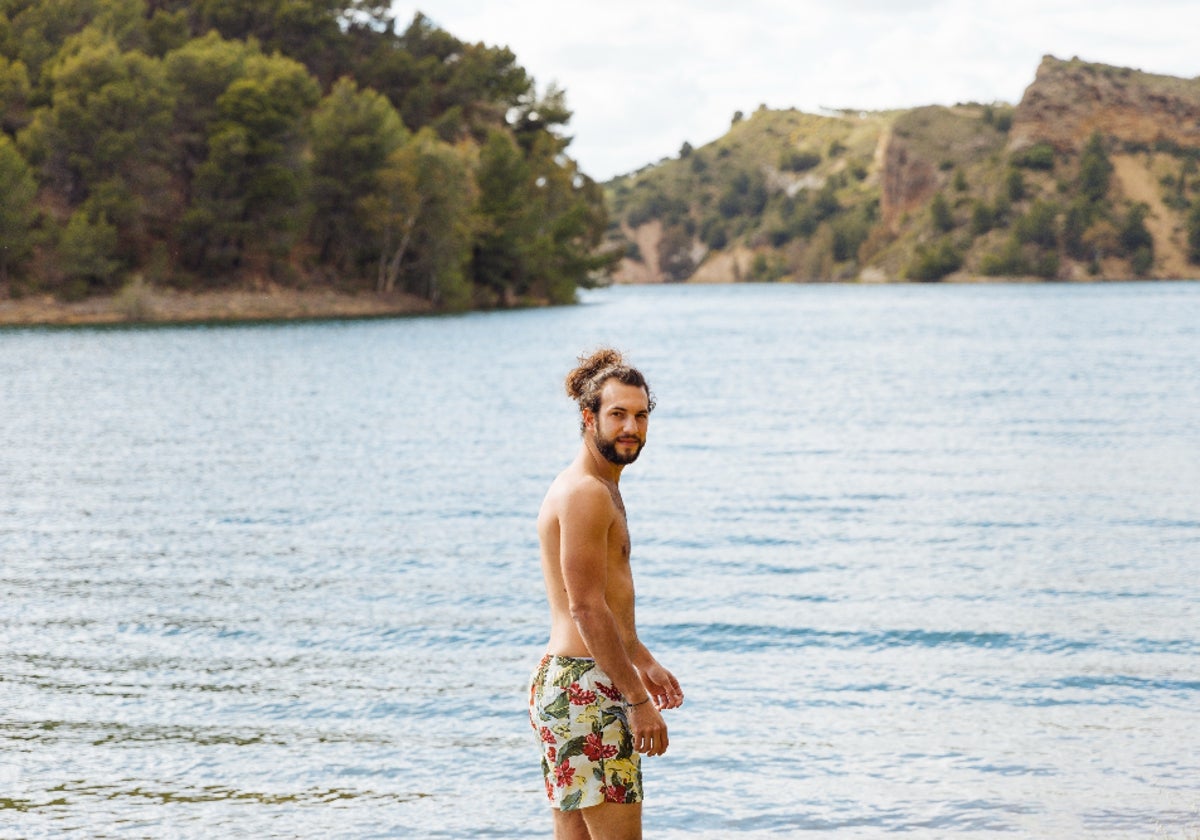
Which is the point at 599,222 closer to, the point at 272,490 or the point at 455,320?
the point at 455,320

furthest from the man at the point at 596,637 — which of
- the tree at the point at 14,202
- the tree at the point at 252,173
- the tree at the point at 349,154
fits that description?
the tree at the point at 349,154

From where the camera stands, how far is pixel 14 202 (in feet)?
251

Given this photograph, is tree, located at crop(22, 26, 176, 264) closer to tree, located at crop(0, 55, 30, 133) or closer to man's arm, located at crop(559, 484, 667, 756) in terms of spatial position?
tree, located at crop(0, 55, 30, 133)

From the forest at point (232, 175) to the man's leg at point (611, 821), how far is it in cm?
7865

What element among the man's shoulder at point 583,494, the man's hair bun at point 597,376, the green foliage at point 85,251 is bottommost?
the man's shoulder at point 583,494

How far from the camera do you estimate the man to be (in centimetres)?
496

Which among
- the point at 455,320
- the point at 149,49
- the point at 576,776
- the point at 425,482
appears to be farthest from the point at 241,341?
the point at 576,776

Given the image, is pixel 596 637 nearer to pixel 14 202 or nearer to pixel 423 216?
pixel 14 202

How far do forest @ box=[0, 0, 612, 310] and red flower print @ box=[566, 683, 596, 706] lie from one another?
78.6 metres

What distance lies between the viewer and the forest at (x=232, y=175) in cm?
7950

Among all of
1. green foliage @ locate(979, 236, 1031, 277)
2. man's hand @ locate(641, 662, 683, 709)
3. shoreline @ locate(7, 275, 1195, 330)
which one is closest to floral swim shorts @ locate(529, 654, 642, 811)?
man's hand @ locate(641, 662, 683, 709)

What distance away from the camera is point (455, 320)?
92.1 metres

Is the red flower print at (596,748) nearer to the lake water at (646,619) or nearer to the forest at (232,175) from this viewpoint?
the lake water at (646,619)

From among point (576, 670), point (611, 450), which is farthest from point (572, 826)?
point (611, 450)
